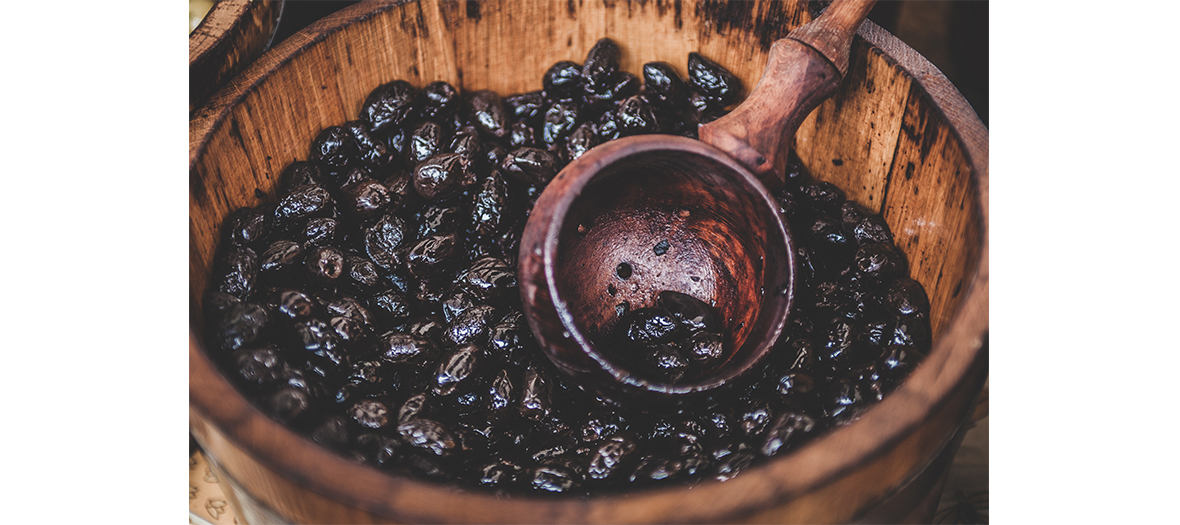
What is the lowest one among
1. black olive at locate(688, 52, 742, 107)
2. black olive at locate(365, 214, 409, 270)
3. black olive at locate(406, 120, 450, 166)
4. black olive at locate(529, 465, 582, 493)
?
black olive at locate(529, 465, 582, 493)

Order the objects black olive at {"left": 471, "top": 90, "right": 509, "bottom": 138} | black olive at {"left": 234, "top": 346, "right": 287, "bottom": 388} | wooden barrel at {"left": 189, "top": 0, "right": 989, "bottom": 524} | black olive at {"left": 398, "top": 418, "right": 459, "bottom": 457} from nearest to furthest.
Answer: wooden barrel at {"left": 189, "top": 0, "right": 989, "bottom": 524} < black olive at {"left": 234, "top": 346, "right": 287, "bottom": 388} < black olive at {"left": 398, "top": 418, "right": 459, "bottom": 457} < black olive at {"left": 471, "top": 90, "right": 509, "bottom": 138}

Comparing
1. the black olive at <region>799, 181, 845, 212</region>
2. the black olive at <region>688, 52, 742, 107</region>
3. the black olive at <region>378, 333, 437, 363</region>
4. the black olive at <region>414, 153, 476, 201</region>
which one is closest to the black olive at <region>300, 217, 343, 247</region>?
the black olive at <region>414, 153, 476, 201</region>

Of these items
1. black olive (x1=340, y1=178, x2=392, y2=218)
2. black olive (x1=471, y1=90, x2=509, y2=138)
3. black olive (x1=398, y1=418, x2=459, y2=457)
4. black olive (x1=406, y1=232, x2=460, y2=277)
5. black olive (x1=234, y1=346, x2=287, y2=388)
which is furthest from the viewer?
black olive (x1=471, y1=90, x2=509, y2=138)

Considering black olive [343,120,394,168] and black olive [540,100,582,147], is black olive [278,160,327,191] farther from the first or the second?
black olive [540,100,582,147]

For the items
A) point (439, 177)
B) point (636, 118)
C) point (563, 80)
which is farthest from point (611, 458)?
point (563, 80)

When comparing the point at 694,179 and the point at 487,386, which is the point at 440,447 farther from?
the point at 694,179

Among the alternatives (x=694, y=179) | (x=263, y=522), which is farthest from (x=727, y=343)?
(x=263, y=522)
